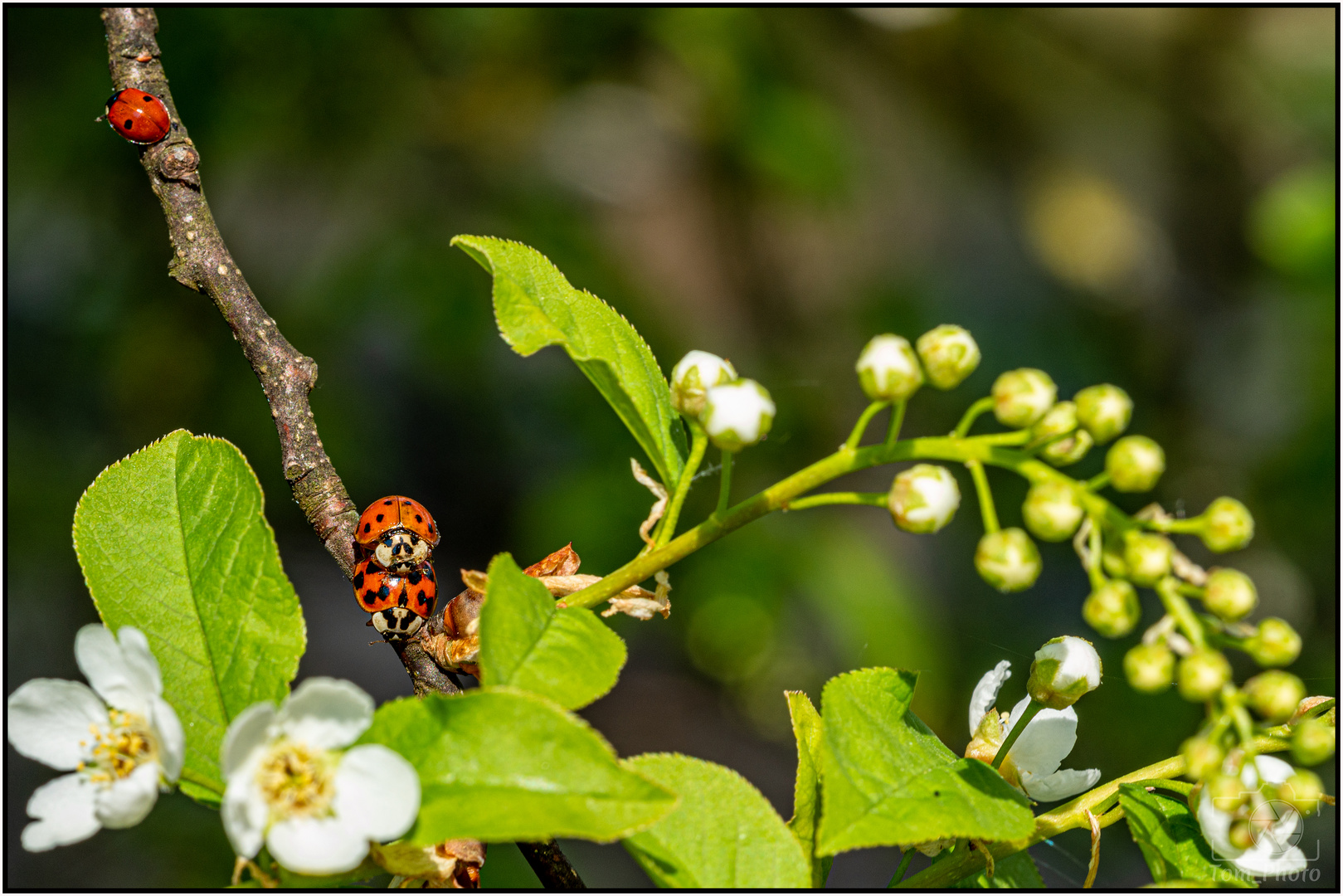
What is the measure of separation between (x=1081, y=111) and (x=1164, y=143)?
18.9 inches

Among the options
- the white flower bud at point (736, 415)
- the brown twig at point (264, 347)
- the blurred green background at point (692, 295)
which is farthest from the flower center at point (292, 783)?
the blurred green background at point (692, 295)

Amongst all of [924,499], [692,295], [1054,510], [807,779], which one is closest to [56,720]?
[807,779]

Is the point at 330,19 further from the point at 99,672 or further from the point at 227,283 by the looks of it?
the point at 99,672

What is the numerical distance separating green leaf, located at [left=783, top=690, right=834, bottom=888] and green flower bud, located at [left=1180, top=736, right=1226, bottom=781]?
0.38 metres

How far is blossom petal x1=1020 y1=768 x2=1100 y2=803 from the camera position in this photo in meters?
1.19

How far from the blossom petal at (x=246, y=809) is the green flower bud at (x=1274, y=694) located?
882 millimetres

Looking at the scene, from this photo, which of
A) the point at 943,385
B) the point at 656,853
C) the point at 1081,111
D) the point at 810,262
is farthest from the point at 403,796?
the point at 1081,111

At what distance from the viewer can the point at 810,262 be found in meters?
5.03

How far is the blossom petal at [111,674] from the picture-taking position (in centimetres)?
94

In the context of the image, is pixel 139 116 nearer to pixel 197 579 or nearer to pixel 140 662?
pixel 197 579

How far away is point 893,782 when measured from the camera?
99cm

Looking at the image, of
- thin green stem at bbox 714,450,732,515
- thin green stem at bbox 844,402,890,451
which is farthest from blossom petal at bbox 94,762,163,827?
thin green stem at bbox 844,402,890,451

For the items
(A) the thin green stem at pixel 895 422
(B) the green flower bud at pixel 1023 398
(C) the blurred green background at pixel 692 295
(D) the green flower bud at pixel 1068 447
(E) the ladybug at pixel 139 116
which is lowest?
(C) the blurred green background at pixel 692 295

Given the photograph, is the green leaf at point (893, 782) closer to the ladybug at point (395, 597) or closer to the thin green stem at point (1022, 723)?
the thin green stem at point (1022, 723)
